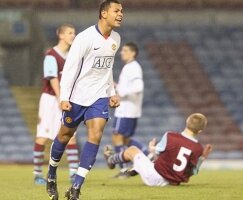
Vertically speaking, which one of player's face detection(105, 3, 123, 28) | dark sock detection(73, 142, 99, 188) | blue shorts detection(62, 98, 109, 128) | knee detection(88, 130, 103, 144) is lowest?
dark sock detection(73, 142, 99, 188)

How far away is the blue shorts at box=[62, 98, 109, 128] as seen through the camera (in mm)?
7758

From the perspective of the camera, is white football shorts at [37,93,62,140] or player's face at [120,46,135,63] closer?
white football shorts at [37,93,62,140]

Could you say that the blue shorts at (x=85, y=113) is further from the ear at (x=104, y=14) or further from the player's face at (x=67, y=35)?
the player's face at (x=67, y=35)

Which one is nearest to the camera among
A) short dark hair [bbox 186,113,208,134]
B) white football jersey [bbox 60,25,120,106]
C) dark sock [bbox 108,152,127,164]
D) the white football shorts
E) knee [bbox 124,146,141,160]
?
white football jersey [bbox 60,25,120,106]

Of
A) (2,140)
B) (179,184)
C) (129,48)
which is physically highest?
(129,48)

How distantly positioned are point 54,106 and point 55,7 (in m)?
12.6

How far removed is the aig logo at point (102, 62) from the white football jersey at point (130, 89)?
14.6ft

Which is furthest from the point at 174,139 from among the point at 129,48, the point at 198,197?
the point at 129,48

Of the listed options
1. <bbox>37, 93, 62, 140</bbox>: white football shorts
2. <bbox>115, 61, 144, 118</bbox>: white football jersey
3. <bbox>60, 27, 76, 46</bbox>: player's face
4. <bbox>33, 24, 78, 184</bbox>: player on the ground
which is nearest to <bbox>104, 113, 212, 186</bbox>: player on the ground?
<bbox>33, 24, 78, 184</bbox>: player on the ground

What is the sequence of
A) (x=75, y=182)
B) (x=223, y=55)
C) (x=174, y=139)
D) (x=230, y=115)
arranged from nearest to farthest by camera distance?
1. (x=75, y=182)
2. (x=174, y=139)
3. (x=230, y=115)
4. (x=223, y=55)

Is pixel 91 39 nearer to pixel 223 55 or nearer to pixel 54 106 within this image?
pixel 54 106

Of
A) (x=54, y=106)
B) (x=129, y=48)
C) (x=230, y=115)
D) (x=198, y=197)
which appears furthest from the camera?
(x=230, y=115)

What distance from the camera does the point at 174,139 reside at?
30.9 feet

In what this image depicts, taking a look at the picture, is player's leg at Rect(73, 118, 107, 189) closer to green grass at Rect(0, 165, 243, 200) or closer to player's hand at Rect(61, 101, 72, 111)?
player's hand at Rect(61, 101, 72, 111)
